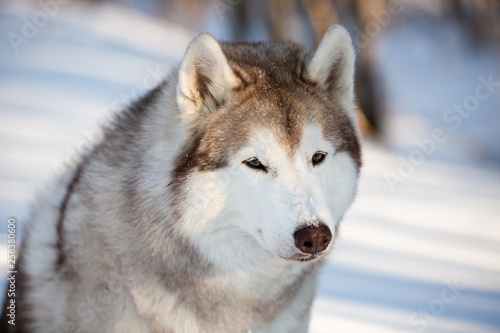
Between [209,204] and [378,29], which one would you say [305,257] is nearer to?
[209,204]

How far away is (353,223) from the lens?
6.58 metres

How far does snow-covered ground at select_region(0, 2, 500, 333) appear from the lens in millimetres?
4742

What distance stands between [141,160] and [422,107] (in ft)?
50.0

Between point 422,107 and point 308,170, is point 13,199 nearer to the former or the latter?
point 308,170

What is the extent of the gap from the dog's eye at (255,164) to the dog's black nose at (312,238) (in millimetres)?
380

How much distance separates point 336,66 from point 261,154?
2.48ft

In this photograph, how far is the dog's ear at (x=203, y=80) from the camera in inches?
100

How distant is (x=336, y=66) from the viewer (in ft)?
9.76

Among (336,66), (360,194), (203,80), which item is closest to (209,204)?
(203,80)

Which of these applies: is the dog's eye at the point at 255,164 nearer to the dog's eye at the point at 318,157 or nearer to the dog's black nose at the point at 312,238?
the dog's eye at the point at 318,157

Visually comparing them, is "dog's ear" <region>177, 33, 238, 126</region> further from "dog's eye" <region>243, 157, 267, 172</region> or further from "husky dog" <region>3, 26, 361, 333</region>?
"dog's eye" <region>243, 157, 267, 172</region>

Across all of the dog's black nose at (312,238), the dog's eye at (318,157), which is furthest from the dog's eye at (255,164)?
the dog's black nose at (312,238)

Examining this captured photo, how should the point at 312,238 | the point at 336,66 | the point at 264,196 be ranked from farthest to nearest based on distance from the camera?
the point at 336,66
the point at 264,196
the point at 312,238

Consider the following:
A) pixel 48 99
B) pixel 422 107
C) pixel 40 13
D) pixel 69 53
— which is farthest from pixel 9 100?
pixel 422 107
